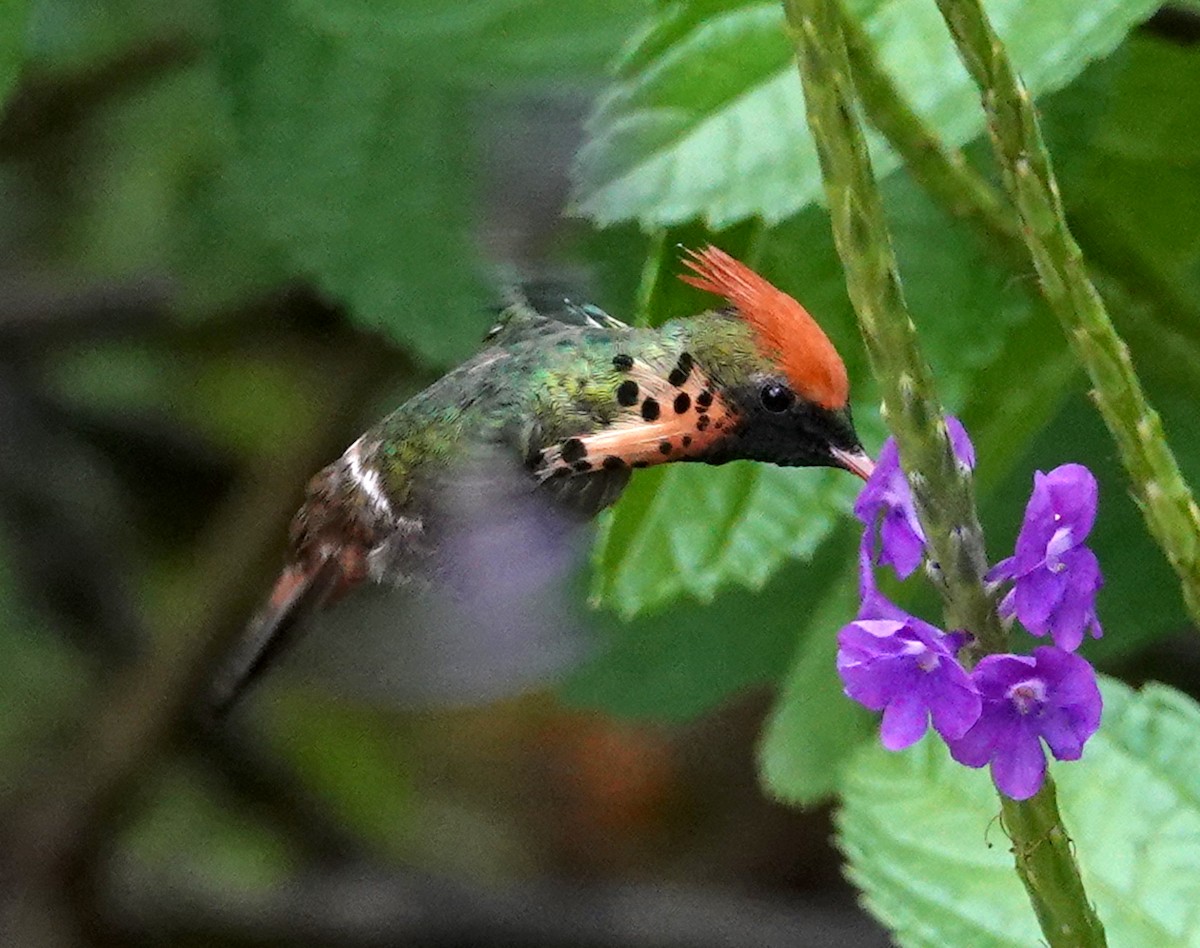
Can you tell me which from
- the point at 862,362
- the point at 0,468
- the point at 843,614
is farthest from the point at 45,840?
the point at 862,362

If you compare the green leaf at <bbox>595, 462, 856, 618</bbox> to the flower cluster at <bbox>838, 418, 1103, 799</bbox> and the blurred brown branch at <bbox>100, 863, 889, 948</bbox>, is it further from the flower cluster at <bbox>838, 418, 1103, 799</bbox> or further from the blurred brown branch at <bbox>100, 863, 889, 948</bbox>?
the blurred brown branch at <bbox>100, 863, 889, 948</bbox>

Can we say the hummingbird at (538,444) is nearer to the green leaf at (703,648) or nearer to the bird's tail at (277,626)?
the bird's tail at (277,626)

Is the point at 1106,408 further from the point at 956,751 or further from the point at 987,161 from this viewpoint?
the point at 987,161

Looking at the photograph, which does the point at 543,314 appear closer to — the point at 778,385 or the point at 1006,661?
the point at 778,385

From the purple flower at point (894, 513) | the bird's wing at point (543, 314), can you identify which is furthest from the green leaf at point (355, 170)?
the purple flower at point (894, 513)

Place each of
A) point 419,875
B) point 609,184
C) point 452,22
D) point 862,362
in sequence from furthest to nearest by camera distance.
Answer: point 419,875
point 452,22
point 862,362
point 609,184

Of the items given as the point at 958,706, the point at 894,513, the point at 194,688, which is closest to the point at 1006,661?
the point at 958,706
